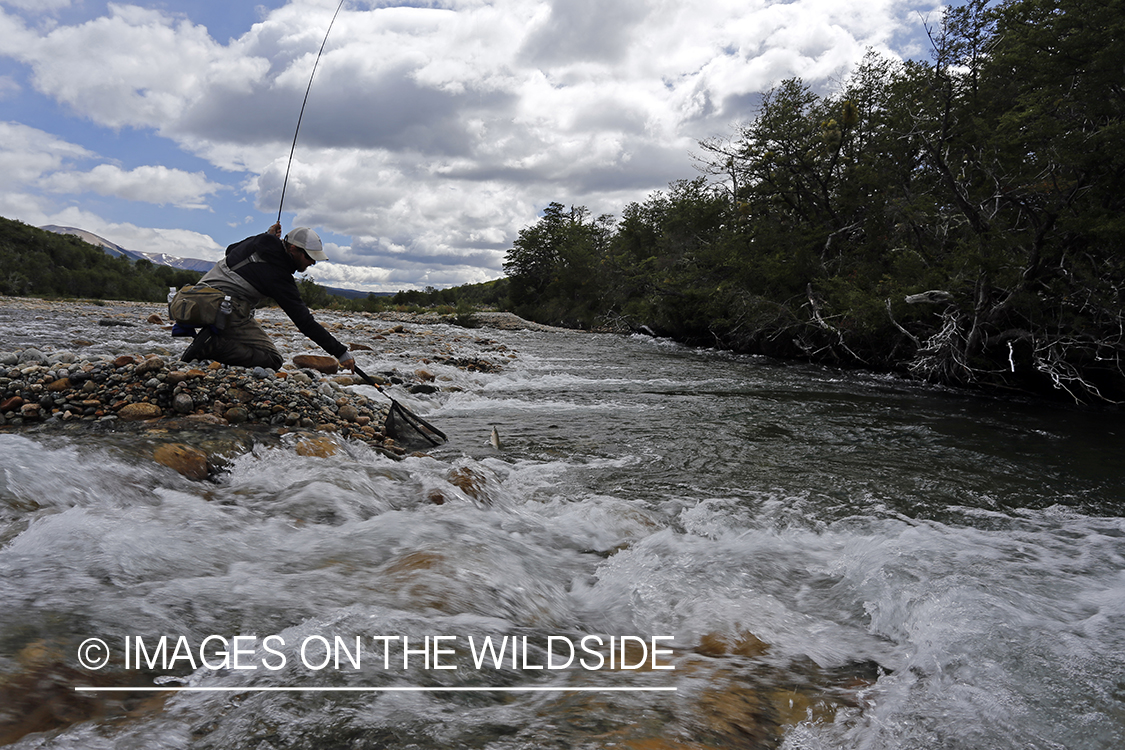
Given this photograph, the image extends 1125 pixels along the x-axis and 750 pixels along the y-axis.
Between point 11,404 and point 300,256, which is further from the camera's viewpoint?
point 300,256

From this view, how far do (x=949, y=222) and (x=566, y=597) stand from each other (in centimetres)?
1422

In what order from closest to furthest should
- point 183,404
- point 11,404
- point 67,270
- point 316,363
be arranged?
point 11,404 → point 183,404 → point 316,363 → point 67,270

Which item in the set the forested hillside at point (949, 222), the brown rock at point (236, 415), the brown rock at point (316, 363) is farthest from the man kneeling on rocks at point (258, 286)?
the forested hillside at point (949, 222)

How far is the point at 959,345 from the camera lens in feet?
35.8

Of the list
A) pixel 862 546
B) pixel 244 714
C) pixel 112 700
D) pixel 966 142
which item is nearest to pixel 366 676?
pixel 244 714

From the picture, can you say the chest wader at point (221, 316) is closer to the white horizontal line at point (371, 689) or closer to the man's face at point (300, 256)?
the man's face at point (300, 256)

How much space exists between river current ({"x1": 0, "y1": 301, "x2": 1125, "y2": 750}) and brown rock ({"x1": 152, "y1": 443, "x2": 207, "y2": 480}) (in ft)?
0.43

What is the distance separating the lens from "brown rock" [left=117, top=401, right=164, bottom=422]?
450cm

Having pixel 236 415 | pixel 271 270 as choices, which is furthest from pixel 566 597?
pixel 271 270

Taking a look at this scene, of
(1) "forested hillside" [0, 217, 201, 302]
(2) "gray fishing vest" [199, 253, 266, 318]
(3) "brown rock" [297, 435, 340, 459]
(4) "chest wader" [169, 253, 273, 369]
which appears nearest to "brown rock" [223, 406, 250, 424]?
(3) "brown rock" [297, 435, 340, 459]

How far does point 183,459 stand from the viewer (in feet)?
12.6

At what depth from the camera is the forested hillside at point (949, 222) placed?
8.54 metres

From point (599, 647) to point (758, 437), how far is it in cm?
466

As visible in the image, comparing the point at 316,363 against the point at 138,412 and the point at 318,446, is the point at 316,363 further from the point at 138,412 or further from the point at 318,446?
the point at 318,446
